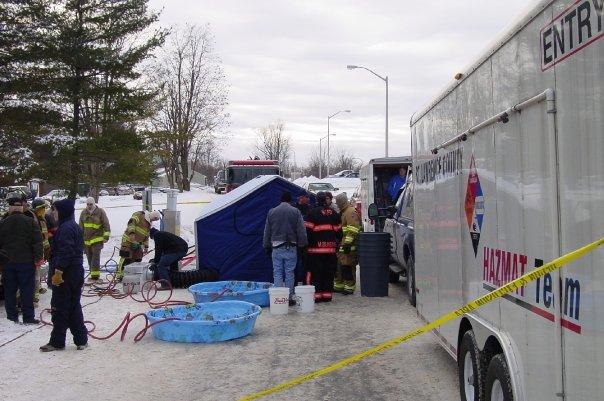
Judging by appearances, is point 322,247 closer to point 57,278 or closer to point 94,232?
point 57,278

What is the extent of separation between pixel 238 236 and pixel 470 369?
8386 mm

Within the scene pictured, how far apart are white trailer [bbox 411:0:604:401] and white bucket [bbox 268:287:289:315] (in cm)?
451

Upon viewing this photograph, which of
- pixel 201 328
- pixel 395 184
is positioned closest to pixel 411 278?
pixel 201 328

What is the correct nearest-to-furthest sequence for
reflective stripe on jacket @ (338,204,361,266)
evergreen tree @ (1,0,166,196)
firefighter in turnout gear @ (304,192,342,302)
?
firefighter in turnout gear @ (304,192,342,302) → reflective stripe on jacket @ (338,204,361,266) → evergreen tree @ (1,0,166,196)

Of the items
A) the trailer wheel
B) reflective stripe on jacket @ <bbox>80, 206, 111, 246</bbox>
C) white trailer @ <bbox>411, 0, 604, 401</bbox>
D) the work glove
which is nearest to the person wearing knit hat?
the work glove

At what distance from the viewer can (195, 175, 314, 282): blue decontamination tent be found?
42.8ft

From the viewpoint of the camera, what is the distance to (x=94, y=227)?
1407cm

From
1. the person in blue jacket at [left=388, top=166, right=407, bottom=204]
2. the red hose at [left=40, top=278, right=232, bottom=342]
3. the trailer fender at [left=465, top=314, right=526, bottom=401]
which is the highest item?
the person in blue jacket at [left=388, top=166, right=407, bottom=204]

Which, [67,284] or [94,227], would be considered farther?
[94,227]

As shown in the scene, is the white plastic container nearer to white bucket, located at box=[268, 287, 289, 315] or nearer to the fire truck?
white bucket, located at box=[268, 287, 289, 315]

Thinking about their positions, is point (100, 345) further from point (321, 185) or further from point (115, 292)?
point (321, 185)

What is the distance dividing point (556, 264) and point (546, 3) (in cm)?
133

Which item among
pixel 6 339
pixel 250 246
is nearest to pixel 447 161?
pixel 6 339

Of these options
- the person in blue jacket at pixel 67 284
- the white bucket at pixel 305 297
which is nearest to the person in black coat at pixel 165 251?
the white bucket at pixel 305 297
